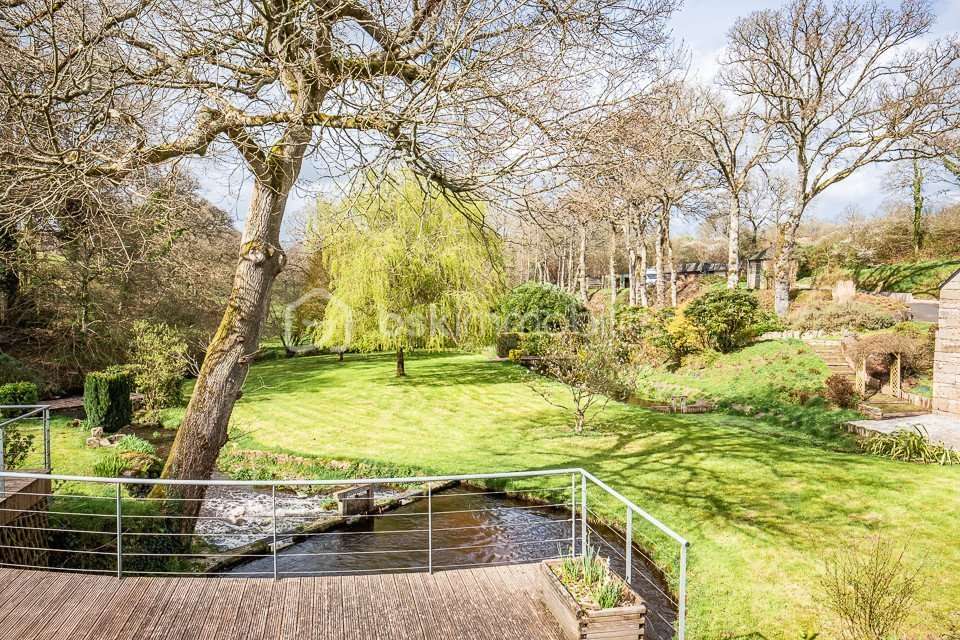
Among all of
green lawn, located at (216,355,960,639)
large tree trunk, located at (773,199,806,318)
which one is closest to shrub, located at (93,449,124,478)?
green lawn, located at (216,355,960,639)

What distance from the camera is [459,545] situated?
25.1ft

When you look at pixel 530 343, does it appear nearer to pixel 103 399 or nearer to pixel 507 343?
pixel 507 343

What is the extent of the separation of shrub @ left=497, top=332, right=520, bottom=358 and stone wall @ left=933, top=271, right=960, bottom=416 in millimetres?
16421

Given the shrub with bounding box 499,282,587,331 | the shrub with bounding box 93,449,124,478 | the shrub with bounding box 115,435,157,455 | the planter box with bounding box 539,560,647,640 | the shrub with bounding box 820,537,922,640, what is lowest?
the shrub with bounding box 820,537,922,640

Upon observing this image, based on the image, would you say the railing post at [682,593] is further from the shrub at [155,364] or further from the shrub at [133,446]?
the shrub at [155,364]

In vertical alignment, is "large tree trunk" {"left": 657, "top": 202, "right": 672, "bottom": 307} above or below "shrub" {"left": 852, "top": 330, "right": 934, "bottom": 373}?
above

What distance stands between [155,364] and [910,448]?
16355 mm

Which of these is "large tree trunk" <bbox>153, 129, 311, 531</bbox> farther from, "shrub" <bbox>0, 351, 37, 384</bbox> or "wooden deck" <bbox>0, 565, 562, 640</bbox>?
"shrub" <bbox>0, 351, 37, 384</bbox>

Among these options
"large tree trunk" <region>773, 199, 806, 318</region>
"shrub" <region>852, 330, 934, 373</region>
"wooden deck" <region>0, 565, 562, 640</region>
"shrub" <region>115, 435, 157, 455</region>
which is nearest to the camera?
"wooden deck" <region>0, 565, 562, 640</region>

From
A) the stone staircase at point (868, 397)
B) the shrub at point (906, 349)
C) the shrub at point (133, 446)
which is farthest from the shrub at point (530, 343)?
the shrub at point (133, 446)

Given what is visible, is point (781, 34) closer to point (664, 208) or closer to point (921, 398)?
point (664, 208)

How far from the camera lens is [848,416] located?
11.9m

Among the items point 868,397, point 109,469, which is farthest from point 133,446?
point 868,397

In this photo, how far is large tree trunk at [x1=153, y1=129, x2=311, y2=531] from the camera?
608cm
